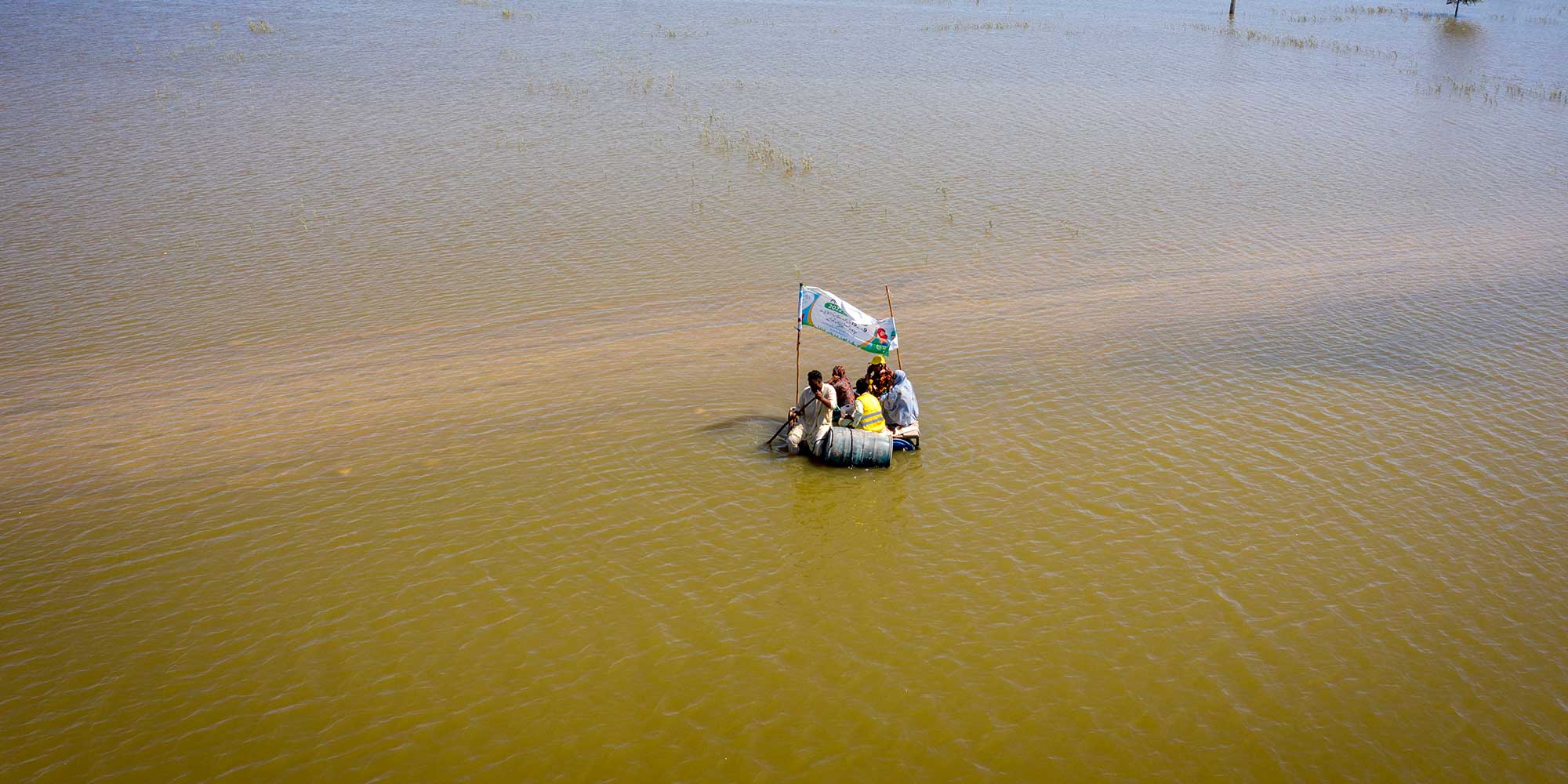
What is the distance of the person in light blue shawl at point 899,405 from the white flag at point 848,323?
46 centimetres

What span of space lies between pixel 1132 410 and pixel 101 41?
1518 inches

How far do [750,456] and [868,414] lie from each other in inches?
61.5

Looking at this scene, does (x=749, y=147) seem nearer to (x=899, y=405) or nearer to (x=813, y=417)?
(x=899, y=405)

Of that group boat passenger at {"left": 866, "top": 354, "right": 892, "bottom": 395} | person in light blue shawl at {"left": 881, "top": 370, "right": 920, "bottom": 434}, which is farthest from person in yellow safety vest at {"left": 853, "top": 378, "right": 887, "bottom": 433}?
boat passenger at {"left": 866, "top": 354, "right": 892, "bottom": 395}

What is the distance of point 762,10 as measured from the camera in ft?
174

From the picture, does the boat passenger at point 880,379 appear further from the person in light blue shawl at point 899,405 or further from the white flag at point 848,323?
the white flag at point 848,323

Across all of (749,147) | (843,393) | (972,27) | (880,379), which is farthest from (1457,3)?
(843,393)

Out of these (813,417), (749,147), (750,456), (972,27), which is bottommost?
(750,456)

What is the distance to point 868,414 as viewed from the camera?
1266cm

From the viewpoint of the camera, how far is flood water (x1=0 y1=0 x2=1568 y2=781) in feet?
29.0

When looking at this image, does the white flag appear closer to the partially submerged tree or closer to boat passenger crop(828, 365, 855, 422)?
boat passenger crop(828, 365, 855, 422)

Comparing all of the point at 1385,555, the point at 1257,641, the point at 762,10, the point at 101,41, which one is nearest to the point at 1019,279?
the point at 1385,555

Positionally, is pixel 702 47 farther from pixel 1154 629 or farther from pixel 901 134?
pixel 1154 629

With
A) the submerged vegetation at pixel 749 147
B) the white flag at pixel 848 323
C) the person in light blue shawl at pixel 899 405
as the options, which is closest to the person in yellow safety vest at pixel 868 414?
the person in light blue shawl at pixel 899 405
